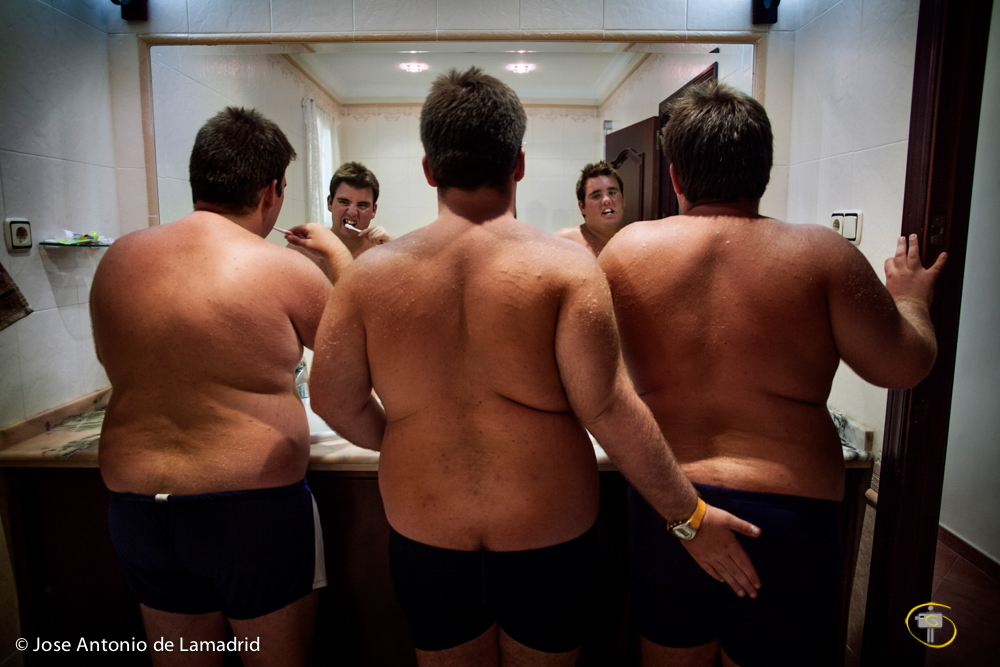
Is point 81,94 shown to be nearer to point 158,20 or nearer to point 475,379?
point 158,20

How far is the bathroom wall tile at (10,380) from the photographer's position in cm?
127

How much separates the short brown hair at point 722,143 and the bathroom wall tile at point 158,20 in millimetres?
1482

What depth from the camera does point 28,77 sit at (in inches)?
51.2

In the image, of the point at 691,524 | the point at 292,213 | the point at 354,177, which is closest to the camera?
the point at 691,524

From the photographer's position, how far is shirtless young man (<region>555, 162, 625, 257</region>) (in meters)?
2.00

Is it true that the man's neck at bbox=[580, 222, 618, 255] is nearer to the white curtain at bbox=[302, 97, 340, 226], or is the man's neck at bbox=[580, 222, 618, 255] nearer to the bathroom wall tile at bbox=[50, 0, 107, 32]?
the white curtain at bbox=[302, 97, 340, 226]

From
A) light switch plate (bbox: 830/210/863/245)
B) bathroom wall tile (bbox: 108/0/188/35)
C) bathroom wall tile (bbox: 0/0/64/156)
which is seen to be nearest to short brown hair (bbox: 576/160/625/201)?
light switch plate (bbox: 830/210/863/245)

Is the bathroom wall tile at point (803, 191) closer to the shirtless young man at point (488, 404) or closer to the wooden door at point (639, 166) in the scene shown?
the wooden door at point (639, 166)

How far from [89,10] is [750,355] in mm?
1863

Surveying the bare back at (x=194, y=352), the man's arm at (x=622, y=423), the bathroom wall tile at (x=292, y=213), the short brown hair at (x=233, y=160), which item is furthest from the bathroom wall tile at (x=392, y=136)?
the man's arm at (x=622, y=423)

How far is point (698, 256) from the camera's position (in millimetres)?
804

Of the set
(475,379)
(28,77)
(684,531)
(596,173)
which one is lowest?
(684,531)

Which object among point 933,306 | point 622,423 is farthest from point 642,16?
point 622,423

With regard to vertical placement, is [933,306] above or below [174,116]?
below
